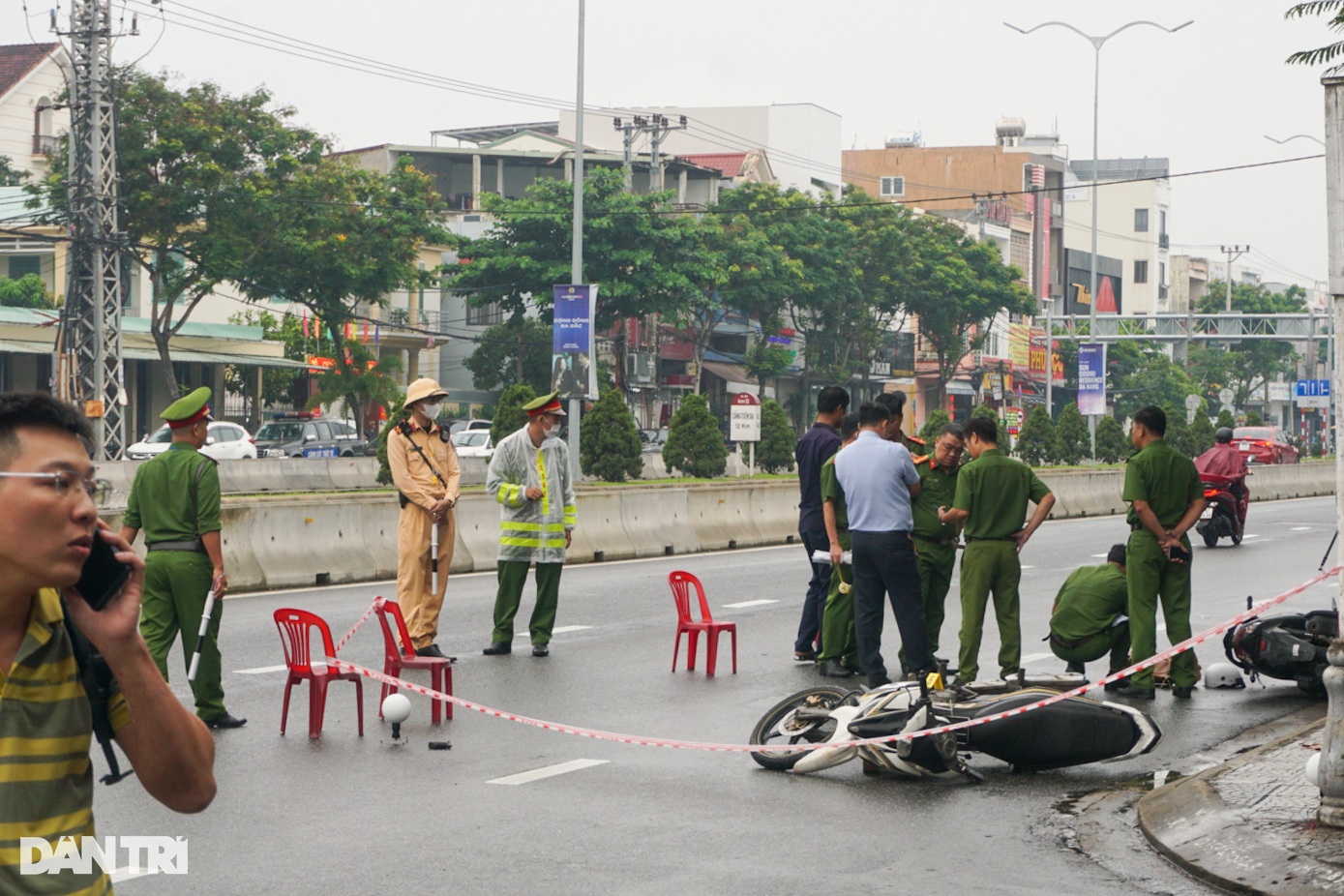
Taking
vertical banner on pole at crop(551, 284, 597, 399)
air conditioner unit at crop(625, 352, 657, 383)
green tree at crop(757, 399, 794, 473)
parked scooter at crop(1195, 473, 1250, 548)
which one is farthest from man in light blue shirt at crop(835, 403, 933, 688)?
air conditioner unit at crop(625, 352, 657, 383)

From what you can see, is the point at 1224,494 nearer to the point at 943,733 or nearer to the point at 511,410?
the point at 511,410

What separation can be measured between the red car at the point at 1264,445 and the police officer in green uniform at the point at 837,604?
42.2m

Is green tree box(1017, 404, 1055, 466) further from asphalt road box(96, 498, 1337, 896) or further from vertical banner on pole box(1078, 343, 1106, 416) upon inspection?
asphalt road box(96, 498, 1337, 896)

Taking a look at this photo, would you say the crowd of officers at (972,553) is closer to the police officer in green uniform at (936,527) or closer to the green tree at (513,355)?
the police officer in green uniform at (936,527)

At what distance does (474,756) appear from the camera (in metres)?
8.49

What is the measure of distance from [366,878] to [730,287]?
6003 centimetres

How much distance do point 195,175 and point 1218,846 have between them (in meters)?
39.6

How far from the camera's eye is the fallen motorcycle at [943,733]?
7.95 metres

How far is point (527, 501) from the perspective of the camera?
11789mm

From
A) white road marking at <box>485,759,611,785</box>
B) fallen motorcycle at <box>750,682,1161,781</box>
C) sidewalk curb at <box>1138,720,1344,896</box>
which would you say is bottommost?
white road marking at <box>485,759,611,785</box>

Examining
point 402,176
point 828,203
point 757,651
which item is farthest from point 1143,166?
point 757,651

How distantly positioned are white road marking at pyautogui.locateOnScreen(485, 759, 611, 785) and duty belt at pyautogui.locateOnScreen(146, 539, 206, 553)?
210 centimetres

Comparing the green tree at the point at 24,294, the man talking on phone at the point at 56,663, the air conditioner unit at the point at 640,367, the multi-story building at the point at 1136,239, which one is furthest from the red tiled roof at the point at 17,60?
the multi-story building at the point at 1136,239

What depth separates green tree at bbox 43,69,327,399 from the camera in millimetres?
42000
